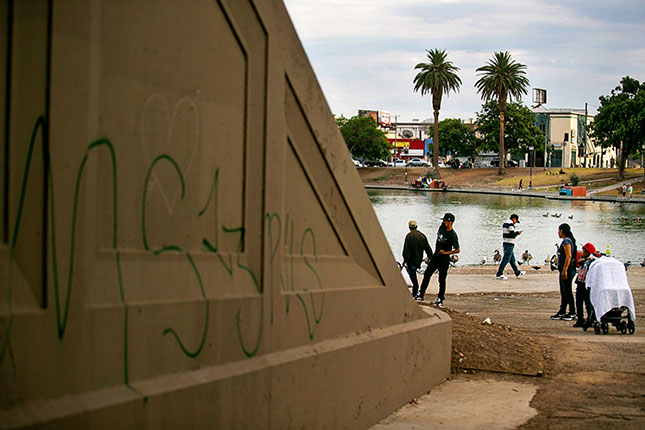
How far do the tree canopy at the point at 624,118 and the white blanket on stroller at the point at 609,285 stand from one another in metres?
70.6

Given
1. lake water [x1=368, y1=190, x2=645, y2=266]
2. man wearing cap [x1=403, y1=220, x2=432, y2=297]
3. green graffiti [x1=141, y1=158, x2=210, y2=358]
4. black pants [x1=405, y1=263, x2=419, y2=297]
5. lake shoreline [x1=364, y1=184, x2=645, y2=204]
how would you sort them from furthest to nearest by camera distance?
lake shoreline [x1=364, y1=184, x2=645, y2=204] → lake water [x1=368, y1=190, x2=645, y2=266] → black pants [x1=405, y1=263, x2=419, y2=297] → man wearing cap [x1=403, y1=220, x2=432, y2=297] → green graffiti [x1=141, y1=158, x2=210, y2=358]

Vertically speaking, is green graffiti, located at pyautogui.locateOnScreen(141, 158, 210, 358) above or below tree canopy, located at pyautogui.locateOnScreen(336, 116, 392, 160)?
below

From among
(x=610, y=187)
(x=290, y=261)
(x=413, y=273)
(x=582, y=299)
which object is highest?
(x=610, y=187)

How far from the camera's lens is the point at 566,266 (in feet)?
44.0

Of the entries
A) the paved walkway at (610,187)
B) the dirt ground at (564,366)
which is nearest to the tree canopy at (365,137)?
the paved walkway at (610,187)

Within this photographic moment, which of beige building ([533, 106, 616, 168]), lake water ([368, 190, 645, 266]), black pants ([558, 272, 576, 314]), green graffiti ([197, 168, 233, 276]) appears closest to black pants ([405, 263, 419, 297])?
black pants ([558, 272, 576, 314])

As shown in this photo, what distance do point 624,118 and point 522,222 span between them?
33638 millimetres

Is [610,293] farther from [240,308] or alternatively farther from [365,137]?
[365,137]

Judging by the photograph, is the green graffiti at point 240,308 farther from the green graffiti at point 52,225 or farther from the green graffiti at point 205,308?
the green graffiti at point 52,225

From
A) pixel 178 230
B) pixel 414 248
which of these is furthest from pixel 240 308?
pixel 414 248

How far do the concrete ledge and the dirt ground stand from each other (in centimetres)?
102

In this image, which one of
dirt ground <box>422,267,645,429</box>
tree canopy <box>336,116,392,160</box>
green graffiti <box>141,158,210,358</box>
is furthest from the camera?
tree canopy <box>336,116,392,160</box>

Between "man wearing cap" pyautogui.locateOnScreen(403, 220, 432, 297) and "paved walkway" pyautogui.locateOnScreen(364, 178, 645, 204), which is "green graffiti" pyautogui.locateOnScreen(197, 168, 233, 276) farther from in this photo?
"paved walkway" pyautogui.locateOnScreen(364, 178, 645, 204)

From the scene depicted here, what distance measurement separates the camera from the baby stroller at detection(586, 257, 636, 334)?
38.2 feet
